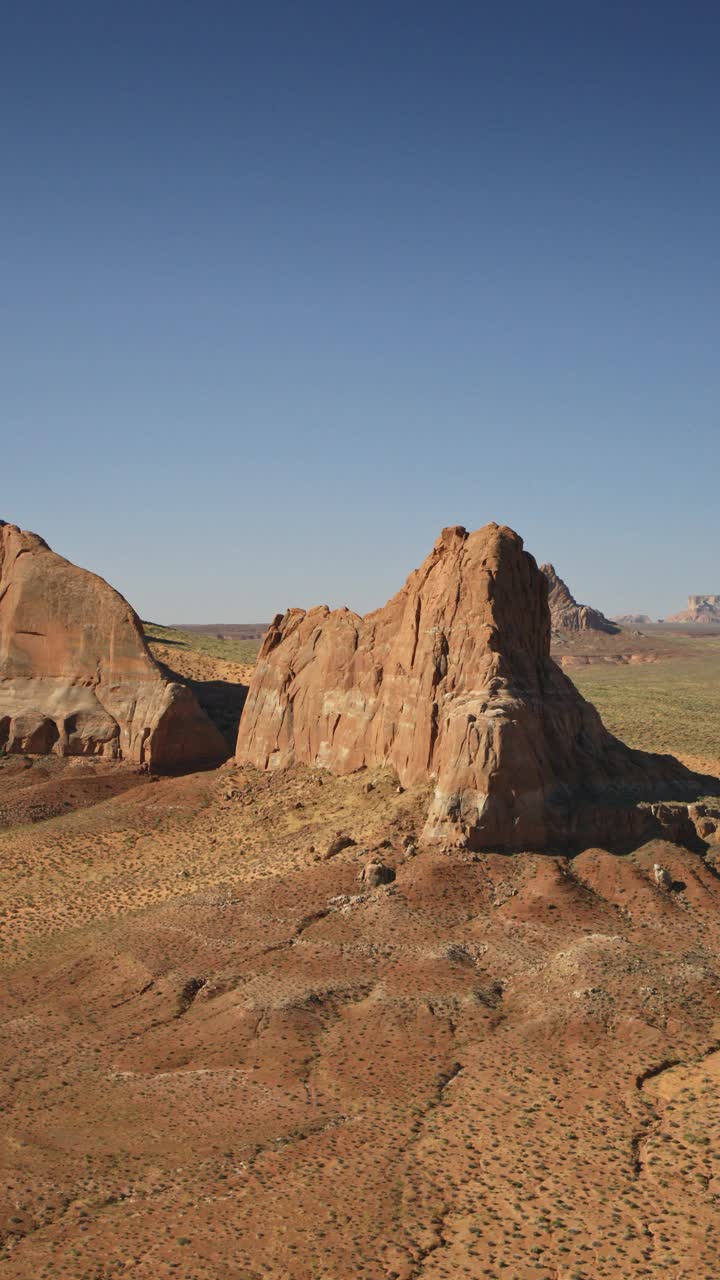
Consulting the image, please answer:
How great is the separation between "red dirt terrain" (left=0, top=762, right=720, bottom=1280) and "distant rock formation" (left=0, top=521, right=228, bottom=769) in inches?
411

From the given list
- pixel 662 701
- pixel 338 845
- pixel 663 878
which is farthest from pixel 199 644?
pixel 663 878

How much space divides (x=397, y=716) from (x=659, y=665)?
140 metres

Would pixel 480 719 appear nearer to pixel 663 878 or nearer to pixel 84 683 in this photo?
pixel 663 878

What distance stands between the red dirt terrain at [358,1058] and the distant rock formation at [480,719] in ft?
4.60

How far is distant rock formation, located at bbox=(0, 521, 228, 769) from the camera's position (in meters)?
50.0

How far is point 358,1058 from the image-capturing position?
25266 millimetres

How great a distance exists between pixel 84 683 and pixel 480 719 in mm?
25604

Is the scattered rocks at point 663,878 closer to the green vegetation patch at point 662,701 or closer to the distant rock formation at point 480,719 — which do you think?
the distant rock formation at point 480,719

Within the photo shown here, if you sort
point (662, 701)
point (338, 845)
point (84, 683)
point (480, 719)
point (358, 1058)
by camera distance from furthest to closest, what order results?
point (662, 701), point (84, 683), point (338, 845), point (480, 719), point (358, 1058)

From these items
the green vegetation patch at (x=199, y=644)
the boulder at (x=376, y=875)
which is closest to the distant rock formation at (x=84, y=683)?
the boulder at (x=376, y=875)

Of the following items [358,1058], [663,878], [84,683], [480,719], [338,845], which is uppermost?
[84,683]

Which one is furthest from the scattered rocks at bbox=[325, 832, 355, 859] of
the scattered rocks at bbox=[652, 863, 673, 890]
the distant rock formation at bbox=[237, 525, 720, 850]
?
the scattered rocks at bbox=[652, 863, 673, 890]

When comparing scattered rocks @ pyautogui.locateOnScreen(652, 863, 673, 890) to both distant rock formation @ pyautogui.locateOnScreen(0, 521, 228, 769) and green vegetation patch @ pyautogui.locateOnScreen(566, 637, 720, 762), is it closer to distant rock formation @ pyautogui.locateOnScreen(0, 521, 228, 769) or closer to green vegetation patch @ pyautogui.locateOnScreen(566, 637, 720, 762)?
distant rock formation @ pyautogui.locateOnScreen(0, 521, 228, 769)

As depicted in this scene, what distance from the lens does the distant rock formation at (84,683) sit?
164 feet
